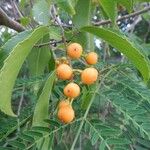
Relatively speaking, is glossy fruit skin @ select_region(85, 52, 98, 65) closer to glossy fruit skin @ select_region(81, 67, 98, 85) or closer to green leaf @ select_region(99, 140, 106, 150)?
glossy fruit skin @ select_region(81, 67, 98, 85)

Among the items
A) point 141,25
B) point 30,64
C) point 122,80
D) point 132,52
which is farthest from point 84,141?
point 141,25

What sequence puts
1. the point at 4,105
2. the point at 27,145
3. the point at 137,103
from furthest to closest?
the point at 137,103 → the point at 27,145 → the point at 4,105

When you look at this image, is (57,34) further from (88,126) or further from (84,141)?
(84,141)

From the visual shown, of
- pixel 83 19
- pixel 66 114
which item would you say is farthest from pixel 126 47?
pixel 83 19

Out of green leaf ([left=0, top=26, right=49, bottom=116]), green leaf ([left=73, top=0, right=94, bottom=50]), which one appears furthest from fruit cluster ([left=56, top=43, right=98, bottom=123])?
green leaf ([left=73, top=0, right=94, bottom=50])

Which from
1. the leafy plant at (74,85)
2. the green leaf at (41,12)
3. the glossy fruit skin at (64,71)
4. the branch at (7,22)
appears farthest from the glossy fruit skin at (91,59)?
the branch at (7,22)

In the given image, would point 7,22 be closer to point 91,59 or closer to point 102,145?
point 91,59

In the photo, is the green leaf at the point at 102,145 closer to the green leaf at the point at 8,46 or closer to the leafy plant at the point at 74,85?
the leafy plant at the point at 74,85
